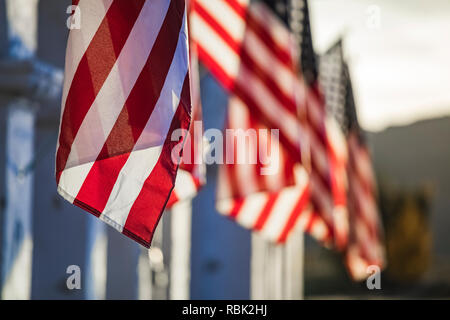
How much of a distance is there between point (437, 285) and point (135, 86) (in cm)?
3721

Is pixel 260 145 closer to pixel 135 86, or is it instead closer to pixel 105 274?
pixel 105 274

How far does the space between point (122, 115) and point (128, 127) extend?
64mm

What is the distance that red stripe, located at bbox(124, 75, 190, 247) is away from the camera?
173 inches

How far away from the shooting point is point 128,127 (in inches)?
172

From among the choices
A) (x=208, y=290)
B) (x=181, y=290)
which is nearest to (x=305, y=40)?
(x=181, y=290)

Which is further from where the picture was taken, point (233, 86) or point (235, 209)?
point (235, 209)

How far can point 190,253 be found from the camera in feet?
37.4

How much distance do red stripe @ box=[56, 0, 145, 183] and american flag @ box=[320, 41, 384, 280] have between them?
5567 mm

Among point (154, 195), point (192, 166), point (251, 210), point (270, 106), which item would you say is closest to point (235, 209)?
point (251, 210)

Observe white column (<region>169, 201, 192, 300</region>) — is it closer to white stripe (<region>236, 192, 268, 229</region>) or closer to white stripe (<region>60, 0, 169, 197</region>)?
white stripe (<region>236, 192, 268, 229</region>)

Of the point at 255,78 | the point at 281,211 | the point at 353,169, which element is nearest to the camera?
the point at 255,78

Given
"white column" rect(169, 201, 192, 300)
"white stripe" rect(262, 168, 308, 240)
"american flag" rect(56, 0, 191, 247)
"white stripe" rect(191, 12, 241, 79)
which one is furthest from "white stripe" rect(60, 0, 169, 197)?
"white column" rect(169, 201, 192, 300)

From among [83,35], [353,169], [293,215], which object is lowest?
[293,215]

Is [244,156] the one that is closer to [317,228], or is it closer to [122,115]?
[317,228]
